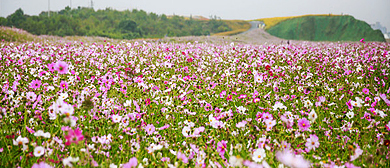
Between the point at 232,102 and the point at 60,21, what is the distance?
38542mm

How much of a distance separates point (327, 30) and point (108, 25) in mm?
36603

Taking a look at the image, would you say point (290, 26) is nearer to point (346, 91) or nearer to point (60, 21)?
point (60, 21)

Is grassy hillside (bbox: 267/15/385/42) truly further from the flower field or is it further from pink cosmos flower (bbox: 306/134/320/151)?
pink cosmos flower (bbox: 306/134/320/151)

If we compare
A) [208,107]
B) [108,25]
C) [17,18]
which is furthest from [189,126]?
[108,25]

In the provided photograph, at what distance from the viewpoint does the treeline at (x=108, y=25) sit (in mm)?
32219

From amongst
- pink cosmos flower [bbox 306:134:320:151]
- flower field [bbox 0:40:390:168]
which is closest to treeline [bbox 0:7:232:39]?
flower field [bbox 0:40:390:168]

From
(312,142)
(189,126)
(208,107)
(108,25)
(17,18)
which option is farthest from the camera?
(108,25)

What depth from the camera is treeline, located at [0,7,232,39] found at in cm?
3222

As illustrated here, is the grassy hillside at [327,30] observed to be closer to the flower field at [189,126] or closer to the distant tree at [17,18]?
the flower field at [189,126]

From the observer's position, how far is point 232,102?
3.66 meters

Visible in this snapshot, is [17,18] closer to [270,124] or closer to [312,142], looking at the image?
[270,124]

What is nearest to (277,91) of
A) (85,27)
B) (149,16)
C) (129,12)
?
(85,27)

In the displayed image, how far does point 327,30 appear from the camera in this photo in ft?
127

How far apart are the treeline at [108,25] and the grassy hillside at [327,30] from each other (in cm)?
1378
